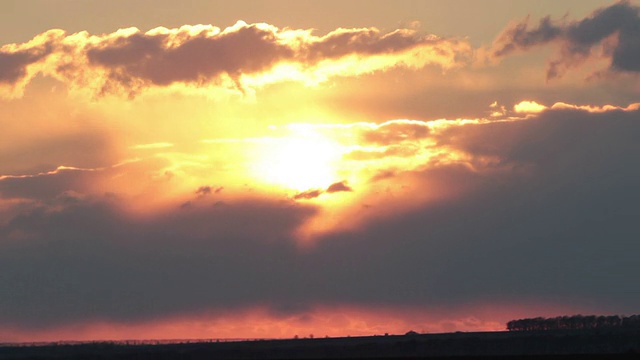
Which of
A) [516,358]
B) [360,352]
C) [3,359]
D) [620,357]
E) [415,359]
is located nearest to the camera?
[620,357]

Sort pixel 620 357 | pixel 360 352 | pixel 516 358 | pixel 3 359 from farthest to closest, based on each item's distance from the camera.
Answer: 1. pixel 3 359
2. pixel 360 352
3. pixel 516 358
4. pixel 620 357

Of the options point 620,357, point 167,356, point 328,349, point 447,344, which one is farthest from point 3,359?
point 620,357

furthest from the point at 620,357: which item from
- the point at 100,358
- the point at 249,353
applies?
the point at 100,358

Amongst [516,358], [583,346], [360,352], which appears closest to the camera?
[516,358]

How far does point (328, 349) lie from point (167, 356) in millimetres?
21939

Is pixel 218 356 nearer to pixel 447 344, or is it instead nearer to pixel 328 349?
pixel 328 349

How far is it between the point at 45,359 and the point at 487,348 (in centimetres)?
5258

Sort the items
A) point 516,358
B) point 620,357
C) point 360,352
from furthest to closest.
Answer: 1. point 360,352
2. point 516,358
3. point 620,357

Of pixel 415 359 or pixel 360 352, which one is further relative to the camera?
pixel 360 352

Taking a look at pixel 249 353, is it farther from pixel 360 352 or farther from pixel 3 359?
pixel 3 359

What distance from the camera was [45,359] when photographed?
14675 centimetres

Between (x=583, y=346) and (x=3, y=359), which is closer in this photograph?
(x=583, y=346)

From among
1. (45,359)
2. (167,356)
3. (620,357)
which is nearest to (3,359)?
(45,359)

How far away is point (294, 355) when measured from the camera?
455ft
